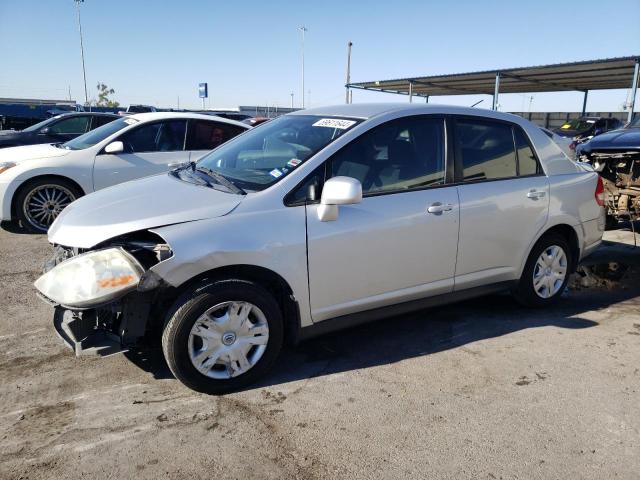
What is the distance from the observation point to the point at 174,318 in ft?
9.43

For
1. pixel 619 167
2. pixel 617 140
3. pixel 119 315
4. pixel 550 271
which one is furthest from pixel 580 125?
pixel 119 315

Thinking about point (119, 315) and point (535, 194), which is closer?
point (119, 315)

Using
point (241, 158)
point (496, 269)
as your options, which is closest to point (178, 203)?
point (241, 158)

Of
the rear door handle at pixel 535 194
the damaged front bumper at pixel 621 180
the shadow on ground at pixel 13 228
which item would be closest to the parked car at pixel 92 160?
the shadow on ground at pixel 13 228

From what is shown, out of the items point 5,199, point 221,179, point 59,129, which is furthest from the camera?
point 59,129

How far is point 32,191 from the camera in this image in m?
6.77

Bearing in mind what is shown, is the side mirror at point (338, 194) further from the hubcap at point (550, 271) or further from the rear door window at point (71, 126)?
the rear door window at point (71, 126)

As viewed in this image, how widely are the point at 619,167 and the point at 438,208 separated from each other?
15.8 ft

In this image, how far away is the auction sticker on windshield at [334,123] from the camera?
3.57 m

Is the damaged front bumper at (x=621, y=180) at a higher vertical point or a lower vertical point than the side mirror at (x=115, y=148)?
lower

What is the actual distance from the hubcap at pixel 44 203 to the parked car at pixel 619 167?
7344 millimetres

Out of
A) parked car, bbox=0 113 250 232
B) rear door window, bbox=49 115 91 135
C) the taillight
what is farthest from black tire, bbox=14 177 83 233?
the taillight

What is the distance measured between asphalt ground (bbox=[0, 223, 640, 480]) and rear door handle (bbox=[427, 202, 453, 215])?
1.01 meters

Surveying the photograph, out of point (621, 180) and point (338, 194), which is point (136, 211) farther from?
point (621, 180)
